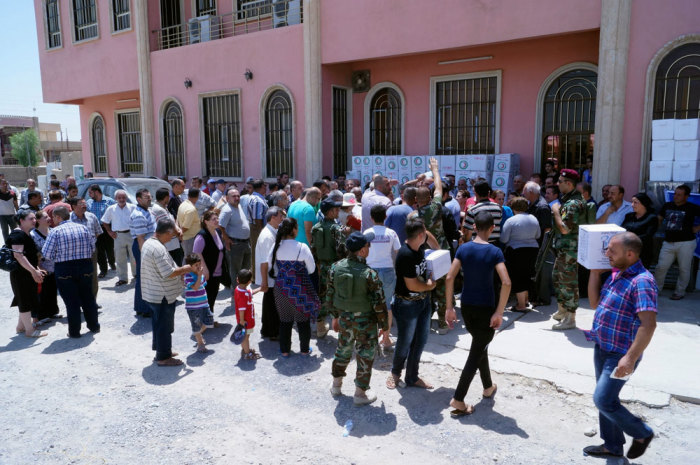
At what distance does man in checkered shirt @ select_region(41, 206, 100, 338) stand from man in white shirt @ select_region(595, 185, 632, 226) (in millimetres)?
7099

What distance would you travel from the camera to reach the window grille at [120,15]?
16.8 meters

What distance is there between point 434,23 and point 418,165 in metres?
3.01

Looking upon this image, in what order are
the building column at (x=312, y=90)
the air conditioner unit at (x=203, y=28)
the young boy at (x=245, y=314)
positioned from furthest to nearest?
the air conditioner unit at (x=203, y=28)
the building column at (x=312, y=90)
the young boy at (x=245, y=314)

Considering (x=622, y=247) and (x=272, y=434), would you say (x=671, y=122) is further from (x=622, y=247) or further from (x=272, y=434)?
(x=272, y=434)

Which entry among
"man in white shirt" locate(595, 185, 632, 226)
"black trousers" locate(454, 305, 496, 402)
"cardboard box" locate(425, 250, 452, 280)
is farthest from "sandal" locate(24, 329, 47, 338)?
"man in white shirt" locate(595, 185, 632, 226)

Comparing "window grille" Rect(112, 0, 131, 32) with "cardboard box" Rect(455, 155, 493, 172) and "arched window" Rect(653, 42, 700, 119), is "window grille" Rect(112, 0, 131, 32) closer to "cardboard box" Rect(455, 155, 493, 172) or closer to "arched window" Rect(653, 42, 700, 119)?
"cardboard box" Rect(455, 155, 493, 172)

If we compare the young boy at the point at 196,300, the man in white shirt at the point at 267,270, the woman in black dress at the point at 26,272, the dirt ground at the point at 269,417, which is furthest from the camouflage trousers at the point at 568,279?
the woman in black dress at the point at 26,272

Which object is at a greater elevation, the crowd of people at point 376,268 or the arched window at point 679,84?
the arched window at point 679,84

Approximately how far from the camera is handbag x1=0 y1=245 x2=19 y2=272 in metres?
6.02

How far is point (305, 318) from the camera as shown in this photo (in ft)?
18.0

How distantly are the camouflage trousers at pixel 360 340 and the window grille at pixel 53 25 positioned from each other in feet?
64.6

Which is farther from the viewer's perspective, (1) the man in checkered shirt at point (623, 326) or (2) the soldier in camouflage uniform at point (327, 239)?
(2) the soldier in camouflage uniform at point (327, 239)

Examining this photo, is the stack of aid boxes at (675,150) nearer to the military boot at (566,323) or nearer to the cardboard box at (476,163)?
the cardboard box at (476,163)

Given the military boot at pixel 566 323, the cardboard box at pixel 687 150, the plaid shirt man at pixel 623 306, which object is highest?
the cardboard box at pixel 687 150
